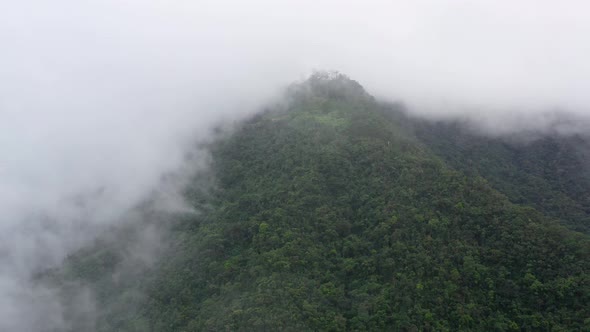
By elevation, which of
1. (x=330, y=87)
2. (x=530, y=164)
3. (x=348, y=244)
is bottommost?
(x=348, y=244)

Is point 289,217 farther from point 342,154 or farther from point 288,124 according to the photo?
point 288,124

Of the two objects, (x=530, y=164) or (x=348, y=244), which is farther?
(x=530, y=164)

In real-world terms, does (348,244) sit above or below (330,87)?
below

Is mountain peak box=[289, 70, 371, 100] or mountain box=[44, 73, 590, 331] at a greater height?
mountain peak box=[289, 70, 371, 100]

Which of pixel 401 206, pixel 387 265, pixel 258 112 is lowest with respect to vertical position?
pixel 387 265

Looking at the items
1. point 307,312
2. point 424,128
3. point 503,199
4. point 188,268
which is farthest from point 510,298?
point 424,128

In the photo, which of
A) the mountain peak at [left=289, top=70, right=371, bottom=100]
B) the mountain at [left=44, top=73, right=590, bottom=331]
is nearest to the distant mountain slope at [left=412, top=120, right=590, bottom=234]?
the mountain at [left=44, top=73, right=590, bottom=331]

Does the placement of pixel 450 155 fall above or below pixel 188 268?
above

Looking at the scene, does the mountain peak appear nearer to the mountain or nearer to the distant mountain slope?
the mountain

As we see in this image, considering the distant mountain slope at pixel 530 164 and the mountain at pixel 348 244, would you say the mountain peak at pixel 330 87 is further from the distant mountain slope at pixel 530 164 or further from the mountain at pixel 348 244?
the distant mountain slope at pixel 530 164
